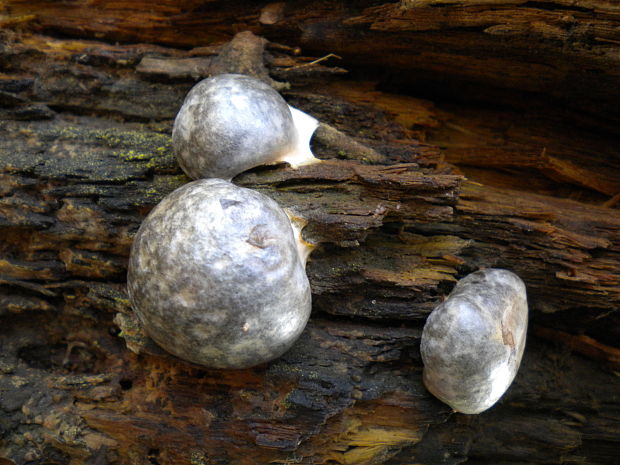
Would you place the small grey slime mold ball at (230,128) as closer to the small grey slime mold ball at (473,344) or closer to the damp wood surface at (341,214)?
the damp wood surface at (341,214)

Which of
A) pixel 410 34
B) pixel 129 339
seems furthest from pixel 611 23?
pixel 129 339

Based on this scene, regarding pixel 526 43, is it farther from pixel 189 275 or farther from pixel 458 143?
pixel 189 275

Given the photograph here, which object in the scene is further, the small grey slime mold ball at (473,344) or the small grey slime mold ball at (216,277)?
the small grey slime mold ball at (473,344)

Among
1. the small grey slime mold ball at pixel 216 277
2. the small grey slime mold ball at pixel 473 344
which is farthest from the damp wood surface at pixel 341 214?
the small grey slime mold ball at pixel 216 277

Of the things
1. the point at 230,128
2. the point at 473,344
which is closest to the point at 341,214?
the point at 230,128

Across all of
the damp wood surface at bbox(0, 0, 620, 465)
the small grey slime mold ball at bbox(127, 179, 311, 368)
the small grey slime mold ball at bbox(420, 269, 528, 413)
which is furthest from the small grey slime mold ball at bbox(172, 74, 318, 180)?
the small grey slime mold ball at bbox(420, 269, 528, 413)

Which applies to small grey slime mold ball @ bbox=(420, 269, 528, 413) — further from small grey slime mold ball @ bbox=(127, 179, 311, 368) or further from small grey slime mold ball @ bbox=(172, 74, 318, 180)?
small grey slime mold ball @ bbox=(172, 74, 318, 180)
